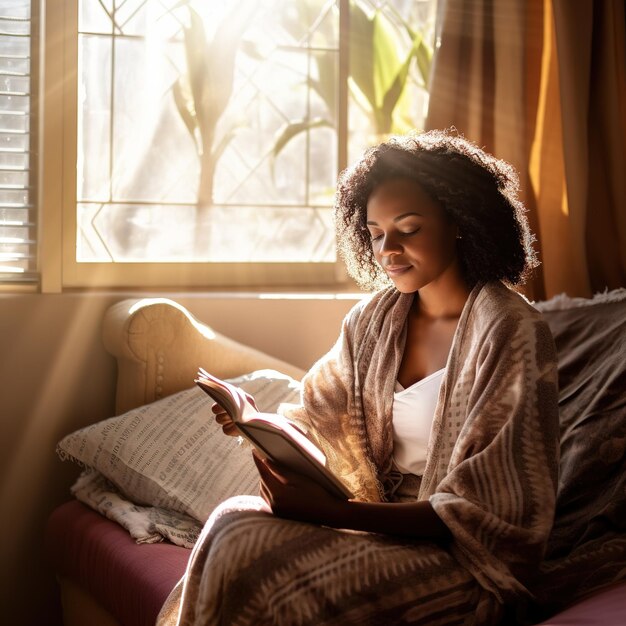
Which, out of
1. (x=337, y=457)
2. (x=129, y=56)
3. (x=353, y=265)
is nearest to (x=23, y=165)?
(x=129, y=56)

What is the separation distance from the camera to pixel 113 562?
2082 mm

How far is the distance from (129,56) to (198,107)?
253 millimetres

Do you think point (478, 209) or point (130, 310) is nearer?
point (478, 209)

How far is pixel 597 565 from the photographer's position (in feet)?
5.87

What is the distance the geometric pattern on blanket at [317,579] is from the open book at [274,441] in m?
0.08

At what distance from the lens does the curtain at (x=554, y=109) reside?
2.93m

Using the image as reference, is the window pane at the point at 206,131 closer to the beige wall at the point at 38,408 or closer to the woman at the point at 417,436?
the beige wall at the point at 38,408

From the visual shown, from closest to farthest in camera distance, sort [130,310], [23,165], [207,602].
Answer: [207,602] → [130,310] → [23,165]

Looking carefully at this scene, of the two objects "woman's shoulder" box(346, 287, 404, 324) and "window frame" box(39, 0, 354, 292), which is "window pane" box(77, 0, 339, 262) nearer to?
"window frame" box(39, 0, 354, 292)

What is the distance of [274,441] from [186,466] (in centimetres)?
87

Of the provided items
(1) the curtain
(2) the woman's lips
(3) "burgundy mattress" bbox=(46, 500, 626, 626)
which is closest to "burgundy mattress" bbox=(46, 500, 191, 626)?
(3) "burgundy mattress" bbox=(46, 500, 626, 626)

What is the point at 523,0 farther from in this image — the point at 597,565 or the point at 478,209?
the point at 597,565

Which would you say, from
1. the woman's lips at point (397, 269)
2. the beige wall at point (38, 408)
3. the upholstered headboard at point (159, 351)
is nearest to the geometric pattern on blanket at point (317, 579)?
the woman's lips at point (397, 269)

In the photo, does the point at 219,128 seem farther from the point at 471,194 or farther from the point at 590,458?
the point at 590,458
